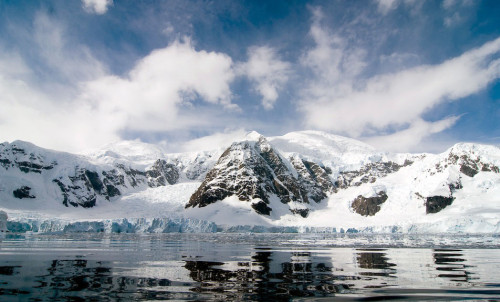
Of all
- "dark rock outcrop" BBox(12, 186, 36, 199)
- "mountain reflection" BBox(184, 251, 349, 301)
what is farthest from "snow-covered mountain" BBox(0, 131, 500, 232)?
"mountain reflection" BBox(184, 251, 349, 301)

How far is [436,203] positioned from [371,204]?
30565 mm

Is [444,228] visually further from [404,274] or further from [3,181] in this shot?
[3,181]

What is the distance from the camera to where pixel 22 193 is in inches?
6668

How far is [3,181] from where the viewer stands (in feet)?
561

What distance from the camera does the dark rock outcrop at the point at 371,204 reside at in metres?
179

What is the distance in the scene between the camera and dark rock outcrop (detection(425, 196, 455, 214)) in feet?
518

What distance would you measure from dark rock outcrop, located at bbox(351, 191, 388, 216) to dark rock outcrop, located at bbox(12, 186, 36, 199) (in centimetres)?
16495

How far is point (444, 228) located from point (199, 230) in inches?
2809

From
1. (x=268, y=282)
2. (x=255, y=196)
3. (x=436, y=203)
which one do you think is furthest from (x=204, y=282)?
(x=436, y=203)

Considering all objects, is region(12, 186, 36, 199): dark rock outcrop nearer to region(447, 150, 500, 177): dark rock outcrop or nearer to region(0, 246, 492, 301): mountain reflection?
region(0, 246, 492, 301): mountain reflection

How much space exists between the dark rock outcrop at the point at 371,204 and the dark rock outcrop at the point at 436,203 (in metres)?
23.9

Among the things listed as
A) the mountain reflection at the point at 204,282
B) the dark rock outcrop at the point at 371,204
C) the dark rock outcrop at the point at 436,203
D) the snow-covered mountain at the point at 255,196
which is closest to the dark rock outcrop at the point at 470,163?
the snow-covered mountain at the point at 255,196

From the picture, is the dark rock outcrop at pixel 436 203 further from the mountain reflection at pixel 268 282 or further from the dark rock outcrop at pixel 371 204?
the mountain reflection at pixel 268 282

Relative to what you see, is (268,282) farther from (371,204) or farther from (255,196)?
(371,204)
